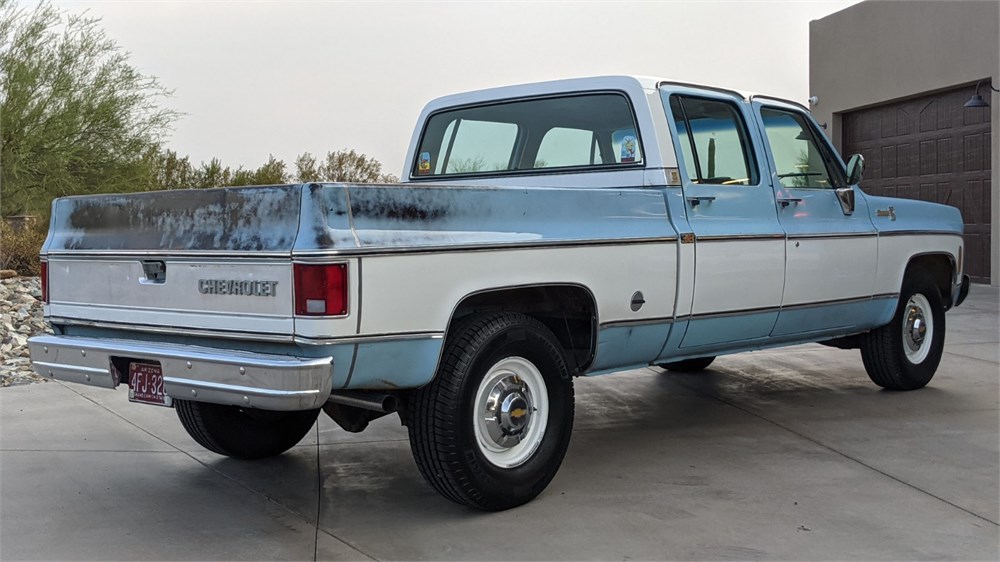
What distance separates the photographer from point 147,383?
435cm

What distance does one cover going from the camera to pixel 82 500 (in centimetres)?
488

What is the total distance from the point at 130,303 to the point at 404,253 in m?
1.30

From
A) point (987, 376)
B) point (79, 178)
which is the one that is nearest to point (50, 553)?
point (987, 376)

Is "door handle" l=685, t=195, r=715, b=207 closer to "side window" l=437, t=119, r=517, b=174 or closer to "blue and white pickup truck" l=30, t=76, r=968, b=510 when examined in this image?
"blue and white pickup truck" l=30, t=76, r=968, b=510

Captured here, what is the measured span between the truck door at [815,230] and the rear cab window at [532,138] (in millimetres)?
1084

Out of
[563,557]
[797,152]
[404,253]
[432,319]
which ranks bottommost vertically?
[563,557]

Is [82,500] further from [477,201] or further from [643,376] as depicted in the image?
[643,376]

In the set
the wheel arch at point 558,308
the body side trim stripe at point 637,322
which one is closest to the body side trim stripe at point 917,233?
the body side trim stripe at point 637,322

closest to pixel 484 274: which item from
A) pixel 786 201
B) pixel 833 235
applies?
pixel 786 201

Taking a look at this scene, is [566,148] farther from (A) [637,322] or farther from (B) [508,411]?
(B) [508,411]

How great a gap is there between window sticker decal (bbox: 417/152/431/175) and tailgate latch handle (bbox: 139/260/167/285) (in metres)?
2.43

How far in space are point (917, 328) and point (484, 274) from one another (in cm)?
417

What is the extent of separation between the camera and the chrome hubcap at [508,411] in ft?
14.7

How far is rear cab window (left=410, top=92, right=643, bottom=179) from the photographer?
18.5 feet
